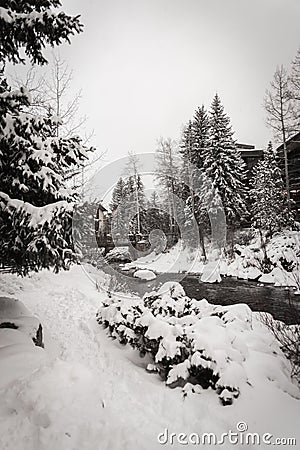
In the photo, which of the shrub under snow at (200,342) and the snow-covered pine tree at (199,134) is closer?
the shrub under snow at (200,342)

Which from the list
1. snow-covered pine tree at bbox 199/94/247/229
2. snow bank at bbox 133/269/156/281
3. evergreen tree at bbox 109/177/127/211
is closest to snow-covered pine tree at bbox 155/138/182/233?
snow-covered pine tree at bbox 199/94/247/229

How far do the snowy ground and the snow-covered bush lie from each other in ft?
0.65

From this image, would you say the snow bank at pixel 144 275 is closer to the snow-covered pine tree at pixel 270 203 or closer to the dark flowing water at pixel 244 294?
the dark flowing water at pixel 244 294

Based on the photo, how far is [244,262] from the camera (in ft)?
52.2

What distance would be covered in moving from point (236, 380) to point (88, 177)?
38.7ft

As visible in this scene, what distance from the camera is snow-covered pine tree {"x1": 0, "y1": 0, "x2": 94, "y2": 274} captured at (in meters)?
3.37

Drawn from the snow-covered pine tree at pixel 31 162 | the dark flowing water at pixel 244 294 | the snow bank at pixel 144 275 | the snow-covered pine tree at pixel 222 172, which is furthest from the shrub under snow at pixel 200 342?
the snow-covered pine tree at pixel 222 172

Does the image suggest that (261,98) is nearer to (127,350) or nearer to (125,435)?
(127,350)

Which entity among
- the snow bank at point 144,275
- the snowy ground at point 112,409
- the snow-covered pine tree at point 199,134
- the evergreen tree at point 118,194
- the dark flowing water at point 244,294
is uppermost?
the snow-covered pine tree at point 199,134

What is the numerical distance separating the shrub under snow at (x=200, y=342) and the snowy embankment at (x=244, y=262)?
6.74 m

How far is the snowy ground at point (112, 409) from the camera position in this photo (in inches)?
102

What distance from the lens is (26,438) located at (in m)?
2.50

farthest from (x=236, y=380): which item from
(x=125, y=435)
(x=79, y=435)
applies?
(x=79, y=435)

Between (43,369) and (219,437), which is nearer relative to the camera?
(219,437)
